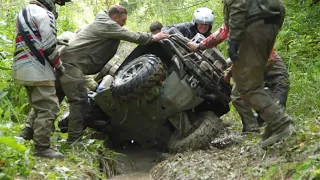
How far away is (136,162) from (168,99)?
1.07m

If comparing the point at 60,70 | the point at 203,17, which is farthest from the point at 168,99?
the point at 203,17

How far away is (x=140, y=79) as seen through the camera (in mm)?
5195

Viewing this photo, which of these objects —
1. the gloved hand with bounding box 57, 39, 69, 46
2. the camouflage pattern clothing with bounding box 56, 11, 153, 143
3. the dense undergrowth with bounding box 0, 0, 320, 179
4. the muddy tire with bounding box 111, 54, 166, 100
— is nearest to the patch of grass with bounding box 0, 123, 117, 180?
the dense undergrowth with bounding box 0, 0, 320, 179

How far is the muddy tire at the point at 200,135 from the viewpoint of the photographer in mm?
5678

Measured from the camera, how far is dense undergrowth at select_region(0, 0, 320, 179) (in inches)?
147

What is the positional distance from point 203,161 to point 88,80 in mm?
2290

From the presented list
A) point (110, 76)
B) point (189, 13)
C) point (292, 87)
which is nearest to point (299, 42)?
point (292, 87)

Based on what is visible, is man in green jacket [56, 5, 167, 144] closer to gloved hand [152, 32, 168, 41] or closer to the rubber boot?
gloved hand [152, 32, 168, 41]

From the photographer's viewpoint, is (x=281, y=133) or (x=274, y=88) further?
(x=274, y=88)

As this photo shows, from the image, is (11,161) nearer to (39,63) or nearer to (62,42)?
(39,63)

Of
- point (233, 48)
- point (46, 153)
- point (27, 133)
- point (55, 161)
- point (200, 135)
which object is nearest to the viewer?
point (233, 48)

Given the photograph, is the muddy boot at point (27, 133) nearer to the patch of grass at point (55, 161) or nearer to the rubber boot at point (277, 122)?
the patch of grass at point (55, 161)

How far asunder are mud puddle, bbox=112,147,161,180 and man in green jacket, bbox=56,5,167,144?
711mm

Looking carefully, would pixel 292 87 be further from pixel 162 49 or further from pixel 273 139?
pixel 273 139
